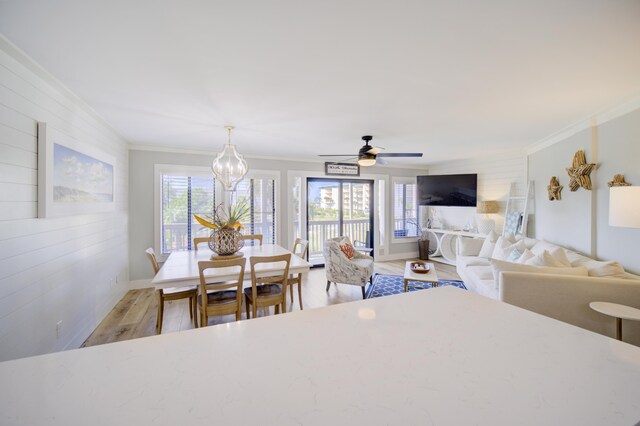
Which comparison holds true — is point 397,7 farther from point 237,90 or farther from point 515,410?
point 515,410

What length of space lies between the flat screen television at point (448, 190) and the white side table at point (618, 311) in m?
4.03

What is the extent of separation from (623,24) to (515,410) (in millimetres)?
2209

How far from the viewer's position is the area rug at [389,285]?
425 cm

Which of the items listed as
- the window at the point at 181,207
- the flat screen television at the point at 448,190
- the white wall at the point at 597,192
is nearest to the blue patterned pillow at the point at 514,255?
the white wall at the point at 597,192

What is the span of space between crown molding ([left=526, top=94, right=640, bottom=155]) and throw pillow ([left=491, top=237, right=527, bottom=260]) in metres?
1.57

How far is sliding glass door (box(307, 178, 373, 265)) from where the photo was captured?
5.87m

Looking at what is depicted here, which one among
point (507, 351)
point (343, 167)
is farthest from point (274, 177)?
point (507, 351)

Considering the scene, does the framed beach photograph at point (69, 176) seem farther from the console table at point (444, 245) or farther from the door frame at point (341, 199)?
the console table at point (444, 245)

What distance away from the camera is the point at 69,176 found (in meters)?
2.42

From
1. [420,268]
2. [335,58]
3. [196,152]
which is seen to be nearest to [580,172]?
[420,268]

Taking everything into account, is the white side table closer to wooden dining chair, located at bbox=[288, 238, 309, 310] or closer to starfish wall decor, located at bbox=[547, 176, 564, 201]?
starfish wall decor, located at bbox=[547, 176, 564, 201]

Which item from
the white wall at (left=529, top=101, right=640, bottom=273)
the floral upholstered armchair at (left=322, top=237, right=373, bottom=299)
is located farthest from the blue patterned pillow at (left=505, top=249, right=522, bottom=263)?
the floral upholstered armchair at (left=322, top=237, right=373, bottom=299)

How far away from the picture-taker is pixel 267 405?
1.97 feet

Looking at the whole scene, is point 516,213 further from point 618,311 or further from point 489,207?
point 618,311
